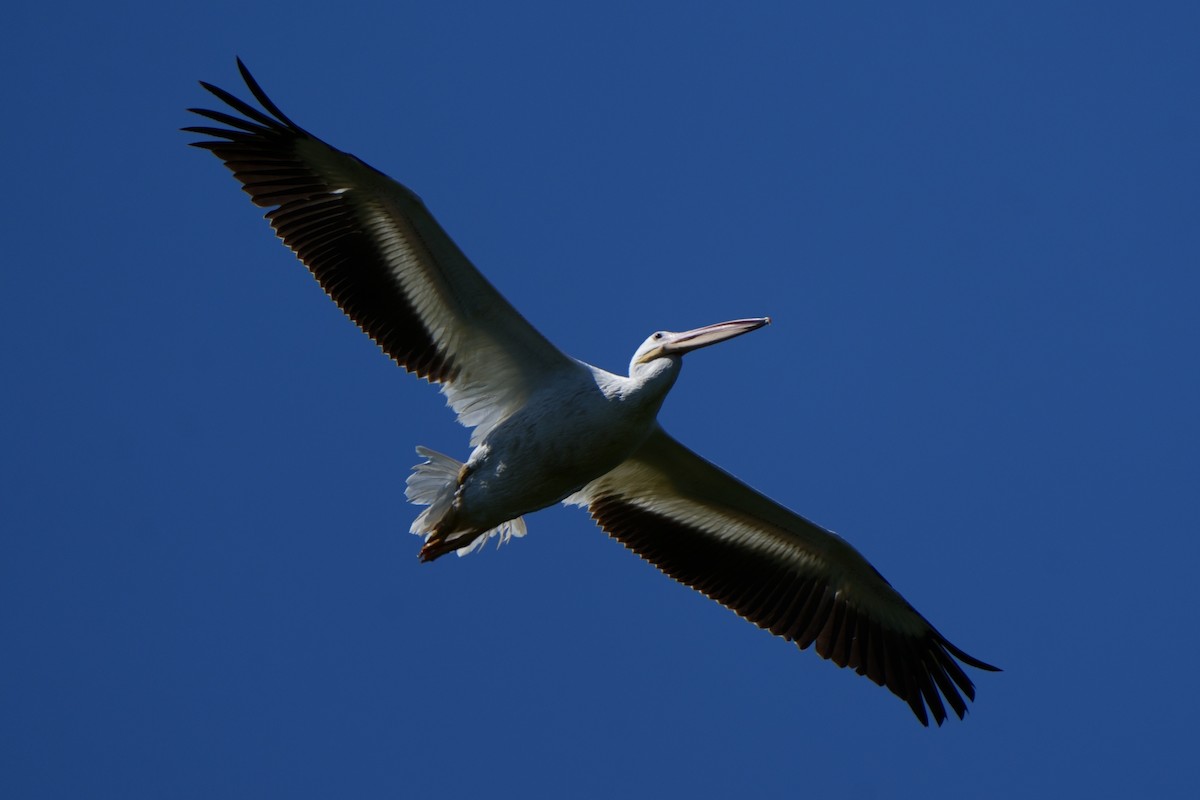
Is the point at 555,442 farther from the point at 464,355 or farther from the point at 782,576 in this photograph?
the point at 782,576

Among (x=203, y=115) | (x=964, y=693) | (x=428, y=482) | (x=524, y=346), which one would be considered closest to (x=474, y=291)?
(x=524, y=346)

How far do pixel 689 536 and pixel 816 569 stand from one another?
882 millimetres

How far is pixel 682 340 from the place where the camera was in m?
9.72

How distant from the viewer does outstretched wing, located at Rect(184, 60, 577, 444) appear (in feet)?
31.6

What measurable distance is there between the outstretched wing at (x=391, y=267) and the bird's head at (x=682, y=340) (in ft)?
1.38

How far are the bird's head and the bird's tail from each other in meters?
1.26

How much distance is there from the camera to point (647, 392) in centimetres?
952

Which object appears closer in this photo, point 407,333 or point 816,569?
point 407,333

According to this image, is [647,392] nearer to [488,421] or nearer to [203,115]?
[488,421]

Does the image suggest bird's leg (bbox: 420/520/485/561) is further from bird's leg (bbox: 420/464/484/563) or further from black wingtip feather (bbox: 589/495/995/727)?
black wingtip feather (bbox: 589/495/995/727)

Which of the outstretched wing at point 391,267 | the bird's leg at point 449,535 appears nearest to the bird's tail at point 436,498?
the bird's leg at point 449,535

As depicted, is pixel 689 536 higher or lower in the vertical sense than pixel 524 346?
lower

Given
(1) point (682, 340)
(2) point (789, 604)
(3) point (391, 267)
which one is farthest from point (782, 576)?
(3) point (391, 267)

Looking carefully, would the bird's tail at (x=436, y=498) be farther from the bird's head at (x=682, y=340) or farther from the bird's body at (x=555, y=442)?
the bird's head at (x=682, y=340)
